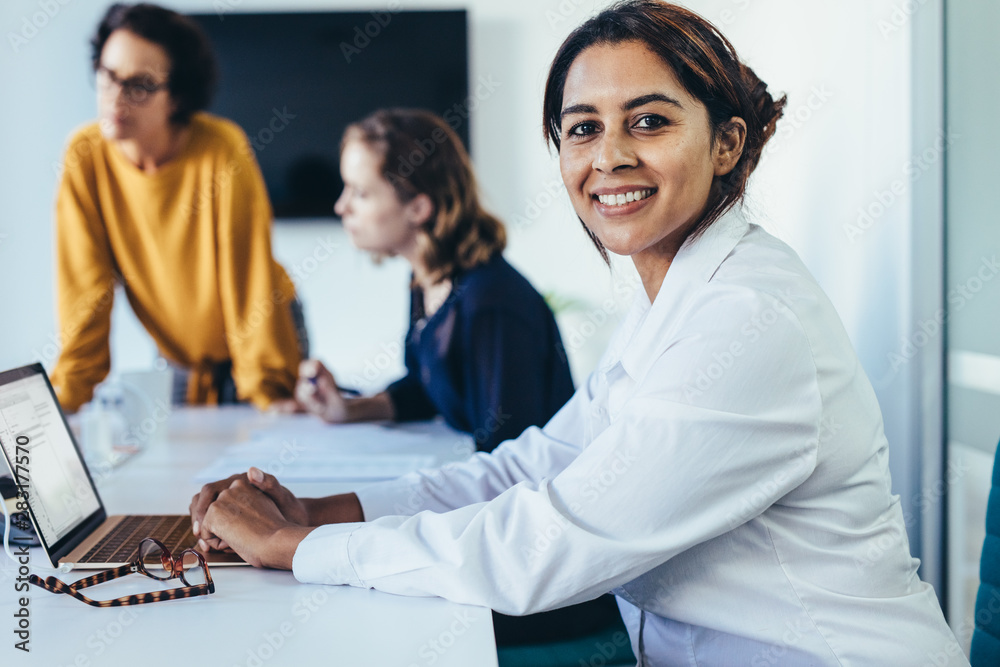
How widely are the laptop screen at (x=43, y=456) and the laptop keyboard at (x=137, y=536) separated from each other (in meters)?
0.04

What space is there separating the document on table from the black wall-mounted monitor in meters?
2.06

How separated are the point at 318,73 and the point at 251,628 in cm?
324

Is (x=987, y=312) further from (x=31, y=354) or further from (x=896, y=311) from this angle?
(x=31, y=354)

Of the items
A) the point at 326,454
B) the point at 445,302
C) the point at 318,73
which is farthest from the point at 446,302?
the point at 318,73

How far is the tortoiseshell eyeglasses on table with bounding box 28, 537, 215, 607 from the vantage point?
84 centimetres

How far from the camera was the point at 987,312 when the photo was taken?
1.59m

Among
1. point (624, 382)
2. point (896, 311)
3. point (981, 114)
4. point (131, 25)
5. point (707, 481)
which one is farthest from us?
point (131, 25)

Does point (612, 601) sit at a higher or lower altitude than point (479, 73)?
lower

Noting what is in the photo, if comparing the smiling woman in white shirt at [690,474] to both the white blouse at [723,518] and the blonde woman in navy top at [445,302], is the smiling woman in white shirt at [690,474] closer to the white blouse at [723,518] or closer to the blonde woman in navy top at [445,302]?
the white blouse at [723,518]

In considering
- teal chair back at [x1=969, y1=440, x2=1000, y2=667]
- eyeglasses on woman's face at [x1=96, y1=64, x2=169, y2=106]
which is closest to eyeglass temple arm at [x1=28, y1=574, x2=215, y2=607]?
teal chair back at [x1=969, y1=440, x2=1000, y2=667]

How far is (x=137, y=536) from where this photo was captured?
107 cm

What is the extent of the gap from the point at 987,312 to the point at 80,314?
80.8 inches

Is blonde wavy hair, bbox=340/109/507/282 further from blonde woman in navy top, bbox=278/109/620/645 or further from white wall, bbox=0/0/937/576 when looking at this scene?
white wall, bbox=0/0/937/576

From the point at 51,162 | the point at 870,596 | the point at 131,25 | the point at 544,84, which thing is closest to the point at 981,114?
the point at 544,84
